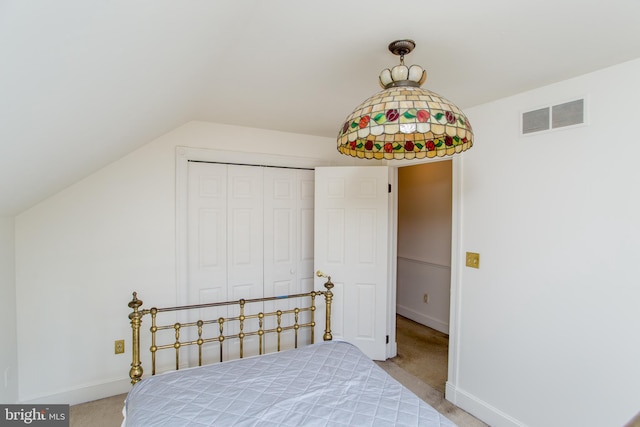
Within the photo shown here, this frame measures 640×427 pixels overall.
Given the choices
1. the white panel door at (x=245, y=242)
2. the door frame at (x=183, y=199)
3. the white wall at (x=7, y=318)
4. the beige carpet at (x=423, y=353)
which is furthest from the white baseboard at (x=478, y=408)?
the white wall at (x=7, y=318)

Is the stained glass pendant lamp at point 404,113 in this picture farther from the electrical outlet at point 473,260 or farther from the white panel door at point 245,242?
the white panel door at point 245,242

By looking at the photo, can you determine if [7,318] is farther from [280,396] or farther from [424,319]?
[424,319]

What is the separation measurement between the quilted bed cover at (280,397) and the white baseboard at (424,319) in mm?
2501

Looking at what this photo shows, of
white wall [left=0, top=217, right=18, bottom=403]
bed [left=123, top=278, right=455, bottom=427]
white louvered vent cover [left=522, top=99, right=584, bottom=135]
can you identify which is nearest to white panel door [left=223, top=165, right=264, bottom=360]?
bed [left=123, top=278, right=455, bottom=427]

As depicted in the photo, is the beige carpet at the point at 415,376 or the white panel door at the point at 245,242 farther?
the white panel door at the point at 245,242

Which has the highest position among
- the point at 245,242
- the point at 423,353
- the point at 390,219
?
the point at 390,219

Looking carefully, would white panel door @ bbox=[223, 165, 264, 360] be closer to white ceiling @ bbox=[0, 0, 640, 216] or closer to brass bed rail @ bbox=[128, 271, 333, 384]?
brass bed rail @ bbox=[128, 271, 333, 384]

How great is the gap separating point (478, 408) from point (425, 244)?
2238 mm

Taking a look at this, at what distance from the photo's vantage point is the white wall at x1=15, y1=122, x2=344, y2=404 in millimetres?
2303

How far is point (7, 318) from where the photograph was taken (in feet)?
6.83

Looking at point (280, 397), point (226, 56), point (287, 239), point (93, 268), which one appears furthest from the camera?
point (287, 239)

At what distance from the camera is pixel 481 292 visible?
2.37 m

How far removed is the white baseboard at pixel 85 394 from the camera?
2.32 m

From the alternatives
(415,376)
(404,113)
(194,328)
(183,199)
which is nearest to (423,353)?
(415,376)
